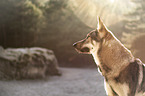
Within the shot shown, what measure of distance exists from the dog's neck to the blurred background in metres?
10.5

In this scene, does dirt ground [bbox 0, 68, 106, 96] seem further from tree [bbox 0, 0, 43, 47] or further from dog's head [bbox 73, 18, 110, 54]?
tree [bbox 0, 0, 43, 47]

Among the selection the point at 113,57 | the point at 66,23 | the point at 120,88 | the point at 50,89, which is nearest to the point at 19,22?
the point at 66,23

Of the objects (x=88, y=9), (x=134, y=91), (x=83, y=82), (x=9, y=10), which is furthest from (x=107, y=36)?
(x=88, y=9)

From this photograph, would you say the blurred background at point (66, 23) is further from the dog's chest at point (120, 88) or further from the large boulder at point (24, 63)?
the dog's chest at point (120, 88)

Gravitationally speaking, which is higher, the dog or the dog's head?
the dog's head

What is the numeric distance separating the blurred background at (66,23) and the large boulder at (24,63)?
12.3 ft

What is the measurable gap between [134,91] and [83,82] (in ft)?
22.0

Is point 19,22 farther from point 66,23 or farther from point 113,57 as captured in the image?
point 113,57

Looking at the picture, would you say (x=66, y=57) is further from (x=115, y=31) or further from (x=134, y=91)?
(x=134, y=91)

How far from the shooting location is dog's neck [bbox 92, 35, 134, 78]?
2.46 metres

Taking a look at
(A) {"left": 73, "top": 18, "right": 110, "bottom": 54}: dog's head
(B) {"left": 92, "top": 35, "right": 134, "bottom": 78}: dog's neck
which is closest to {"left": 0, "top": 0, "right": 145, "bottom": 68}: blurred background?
(A) {"left": 73, "top": 18, "right": 110, "bottom": 54}: dog's head

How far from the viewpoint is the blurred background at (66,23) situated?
12.6 metres

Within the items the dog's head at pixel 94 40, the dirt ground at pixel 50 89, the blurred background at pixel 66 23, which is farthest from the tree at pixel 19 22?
the dog's head at pixel 94 40

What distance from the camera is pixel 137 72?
2.39 m
